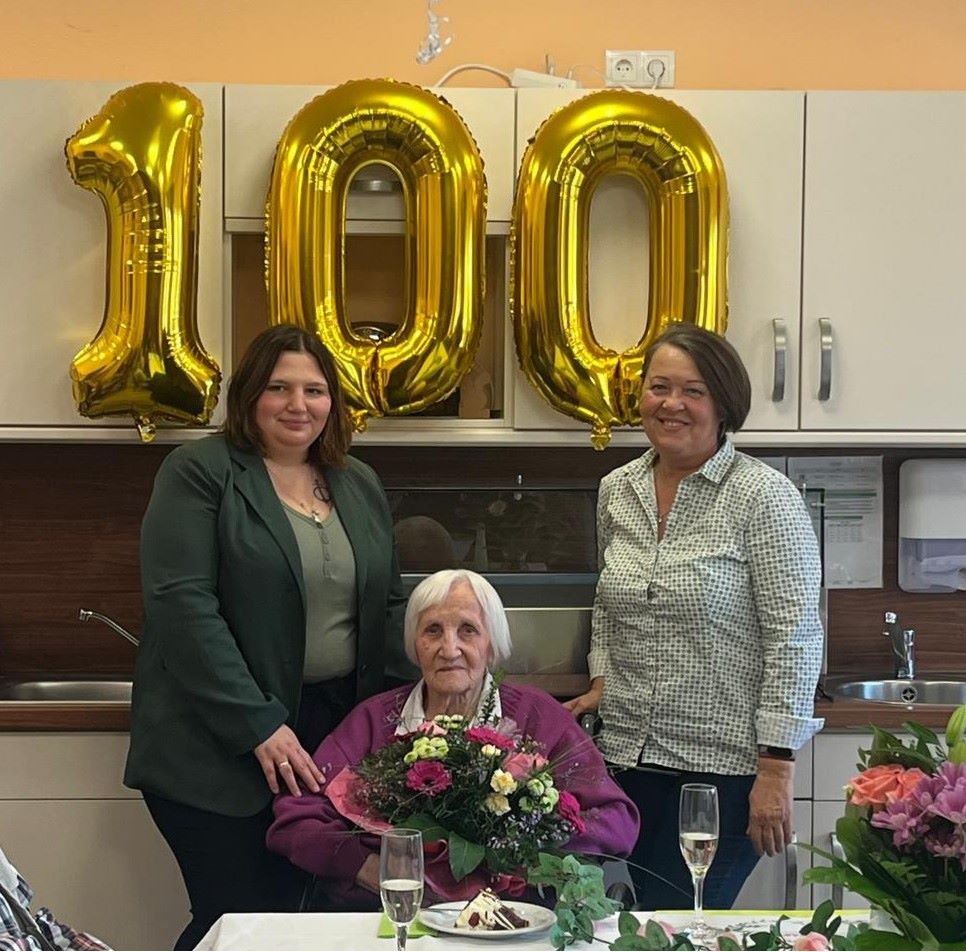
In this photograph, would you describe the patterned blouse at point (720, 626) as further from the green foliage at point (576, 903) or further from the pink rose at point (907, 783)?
the pink rose at point (907, 783)

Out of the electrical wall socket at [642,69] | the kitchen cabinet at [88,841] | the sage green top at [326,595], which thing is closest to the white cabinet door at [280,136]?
the electrical wall socket at [642,69]

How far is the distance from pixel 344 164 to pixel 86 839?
145cm

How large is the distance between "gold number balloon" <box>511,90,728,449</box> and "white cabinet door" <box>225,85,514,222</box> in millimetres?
96

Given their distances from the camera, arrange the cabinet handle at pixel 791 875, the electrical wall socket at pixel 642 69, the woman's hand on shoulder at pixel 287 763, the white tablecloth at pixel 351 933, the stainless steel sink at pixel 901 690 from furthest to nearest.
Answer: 1. the stainless steel sink at pixel 901 690
2. the electrical wall socket at pixel 642 69
3. the cabinet handle at pixel 791 875
4. the woman's hand on shoulder at pixel 287 763
5. the white tablecloth at pixel 351 933

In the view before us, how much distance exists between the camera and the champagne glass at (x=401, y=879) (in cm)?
155

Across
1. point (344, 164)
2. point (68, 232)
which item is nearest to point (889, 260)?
point (344, 164)

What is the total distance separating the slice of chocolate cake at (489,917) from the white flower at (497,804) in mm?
177

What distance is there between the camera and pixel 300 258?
2.92m

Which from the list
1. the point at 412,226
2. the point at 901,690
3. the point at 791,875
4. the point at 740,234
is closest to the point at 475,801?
the point at 791,875

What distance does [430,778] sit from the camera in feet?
6.78

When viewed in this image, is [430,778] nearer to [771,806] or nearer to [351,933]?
[351,933]

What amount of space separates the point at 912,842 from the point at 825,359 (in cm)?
185

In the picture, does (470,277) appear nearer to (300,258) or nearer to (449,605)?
(300,258)

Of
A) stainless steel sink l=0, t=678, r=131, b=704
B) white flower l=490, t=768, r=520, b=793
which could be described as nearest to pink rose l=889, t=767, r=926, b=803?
white flower l=490, t=768, r=520, b=793
